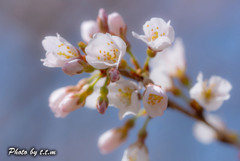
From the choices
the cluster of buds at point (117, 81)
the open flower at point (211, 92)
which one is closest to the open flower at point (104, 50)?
the cluster of buds at point (117, 81)

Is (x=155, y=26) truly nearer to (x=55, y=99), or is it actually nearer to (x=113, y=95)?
(x=113, y=95)

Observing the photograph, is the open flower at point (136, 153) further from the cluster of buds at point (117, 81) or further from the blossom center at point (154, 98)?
the blossom center at point (154, 98)

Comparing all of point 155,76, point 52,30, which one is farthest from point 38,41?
point 155,76

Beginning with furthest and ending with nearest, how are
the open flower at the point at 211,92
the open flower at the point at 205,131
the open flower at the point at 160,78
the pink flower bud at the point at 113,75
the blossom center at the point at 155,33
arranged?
the open flower at the point at 205,131 < the open flower at the point at 160,78 < the open flower at the point at 211,92 < the blossom center at the point at 155,33 < the pink flower bud at the point at 113,75

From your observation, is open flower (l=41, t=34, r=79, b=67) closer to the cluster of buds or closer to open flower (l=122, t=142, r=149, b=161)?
the cluster of buds

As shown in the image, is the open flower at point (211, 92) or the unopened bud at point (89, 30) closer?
the open flower at point (211, 92)

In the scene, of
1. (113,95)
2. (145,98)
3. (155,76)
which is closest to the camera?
(145,98)
